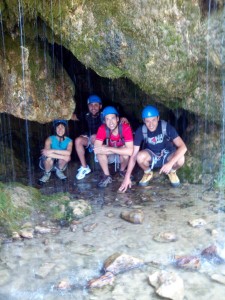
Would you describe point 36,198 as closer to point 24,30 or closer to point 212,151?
point 24,30

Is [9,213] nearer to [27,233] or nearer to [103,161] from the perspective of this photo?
[27,233]

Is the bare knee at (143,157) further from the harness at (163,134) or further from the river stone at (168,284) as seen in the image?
the river stone at (168,284)

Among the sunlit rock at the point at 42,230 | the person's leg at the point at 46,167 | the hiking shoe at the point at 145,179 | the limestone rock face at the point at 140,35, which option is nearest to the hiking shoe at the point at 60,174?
the person's leg at the point at 46,167

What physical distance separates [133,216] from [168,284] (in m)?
1.79

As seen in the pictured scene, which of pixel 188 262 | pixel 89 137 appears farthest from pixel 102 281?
pixel 89 137

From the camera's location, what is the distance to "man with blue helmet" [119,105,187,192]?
6.93 meters

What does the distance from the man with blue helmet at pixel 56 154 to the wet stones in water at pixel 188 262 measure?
396 centimetres

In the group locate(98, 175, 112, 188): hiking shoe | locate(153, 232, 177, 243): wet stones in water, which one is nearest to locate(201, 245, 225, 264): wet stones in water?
locate(153, 232, 177, 243): wet stones in water

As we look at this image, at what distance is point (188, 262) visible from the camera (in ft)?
14.8

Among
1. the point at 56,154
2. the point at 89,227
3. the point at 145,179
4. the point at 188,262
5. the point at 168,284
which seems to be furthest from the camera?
the point at 56,154

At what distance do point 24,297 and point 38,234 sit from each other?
139cm

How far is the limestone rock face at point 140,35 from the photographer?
5.68 metres

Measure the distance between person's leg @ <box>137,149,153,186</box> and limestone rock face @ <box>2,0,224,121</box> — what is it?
135 cm

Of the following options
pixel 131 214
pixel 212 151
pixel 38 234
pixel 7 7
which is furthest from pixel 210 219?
pixel 7 7
